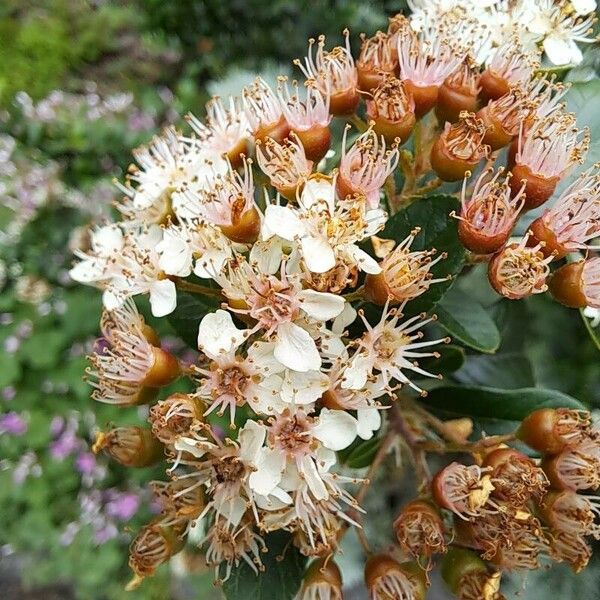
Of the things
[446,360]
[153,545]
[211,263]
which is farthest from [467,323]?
[153,545]

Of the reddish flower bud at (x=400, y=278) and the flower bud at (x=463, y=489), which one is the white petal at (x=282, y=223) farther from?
the flower bud at (x=463, y=489)

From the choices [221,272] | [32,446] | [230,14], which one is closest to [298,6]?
[230,14]

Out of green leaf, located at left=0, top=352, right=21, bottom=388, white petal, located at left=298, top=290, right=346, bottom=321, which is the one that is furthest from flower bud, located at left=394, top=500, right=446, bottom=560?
green leaf, located at left=0, top=352, right=21, bottom=388

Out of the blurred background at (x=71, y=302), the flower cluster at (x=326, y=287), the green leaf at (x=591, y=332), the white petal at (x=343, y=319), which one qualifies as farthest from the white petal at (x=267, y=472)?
the blurred background at (x=71, y=302)

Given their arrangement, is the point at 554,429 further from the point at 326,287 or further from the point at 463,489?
the point at 326,287

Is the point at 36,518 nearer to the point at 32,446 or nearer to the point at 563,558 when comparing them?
the point at 32,446
